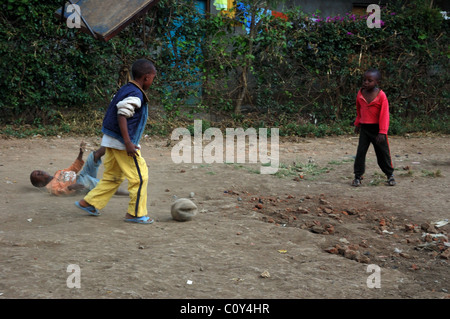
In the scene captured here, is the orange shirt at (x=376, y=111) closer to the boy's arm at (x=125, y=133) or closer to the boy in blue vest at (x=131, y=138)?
the boy in blue vest at (x=131, y=138)

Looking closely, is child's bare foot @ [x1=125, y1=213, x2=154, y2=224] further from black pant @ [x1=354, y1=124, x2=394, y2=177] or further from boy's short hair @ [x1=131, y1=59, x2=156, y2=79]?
black pant @ [x1=354, y1=124, x2=394, y2=177]

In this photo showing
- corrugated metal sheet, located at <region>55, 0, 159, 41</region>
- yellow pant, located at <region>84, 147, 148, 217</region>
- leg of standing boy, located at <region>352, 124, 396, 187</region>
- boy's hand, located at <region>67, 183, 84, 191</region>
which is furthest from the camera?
leg of standing boy, located at <region>352, 124, 396, 187</region>

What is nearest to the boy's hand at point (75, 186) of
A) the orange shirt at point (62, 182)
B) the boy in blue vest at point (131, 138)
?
the orange shirt at point (62, 182)

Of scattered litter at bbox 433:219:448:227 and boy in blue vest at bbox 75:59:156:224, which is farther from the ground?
boy in blue vest at bbox 75:59:156:224

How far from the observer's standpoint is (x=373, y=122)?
6746mm

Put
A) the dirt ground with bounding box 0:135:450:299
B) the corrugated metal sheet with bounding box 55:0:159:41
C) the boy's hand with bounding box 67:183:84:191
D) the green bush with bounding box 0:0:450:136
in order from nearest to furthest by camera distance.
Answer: the dirt ground with bounding box 0:135:450:299 → the boy's hand with bounding box 67:183:84:191 → the corrugated metal sheet with bounding box 55:0:159:41 → the green bush with bounding box 0:0:450:136

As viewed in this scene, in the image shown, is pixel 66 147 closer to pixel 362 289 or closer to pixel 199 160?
pixel 199 160

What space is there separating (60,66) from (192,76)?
2718mm

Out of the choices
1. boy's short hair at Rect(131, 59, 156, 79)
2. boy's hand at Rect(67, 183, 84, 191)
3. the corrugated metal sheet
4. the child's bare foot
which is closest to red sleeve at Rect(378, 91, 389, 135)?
the corrugated metal sheet

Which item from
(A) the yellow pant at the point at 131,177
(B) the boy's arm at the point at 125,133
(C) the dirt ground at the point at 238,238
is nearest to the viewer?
(C) the dirt ground at the point at 238,238

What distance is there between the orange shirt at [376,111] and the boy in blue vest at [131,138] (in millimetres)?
3227

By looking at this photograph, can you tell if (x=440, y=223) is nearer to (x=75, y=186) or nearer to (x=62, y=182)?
(x=75, y=186)

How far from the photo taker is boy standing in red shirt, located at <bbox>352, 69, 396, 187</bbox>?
663 cm

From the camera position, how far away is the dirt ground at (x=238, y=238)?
133 inches
